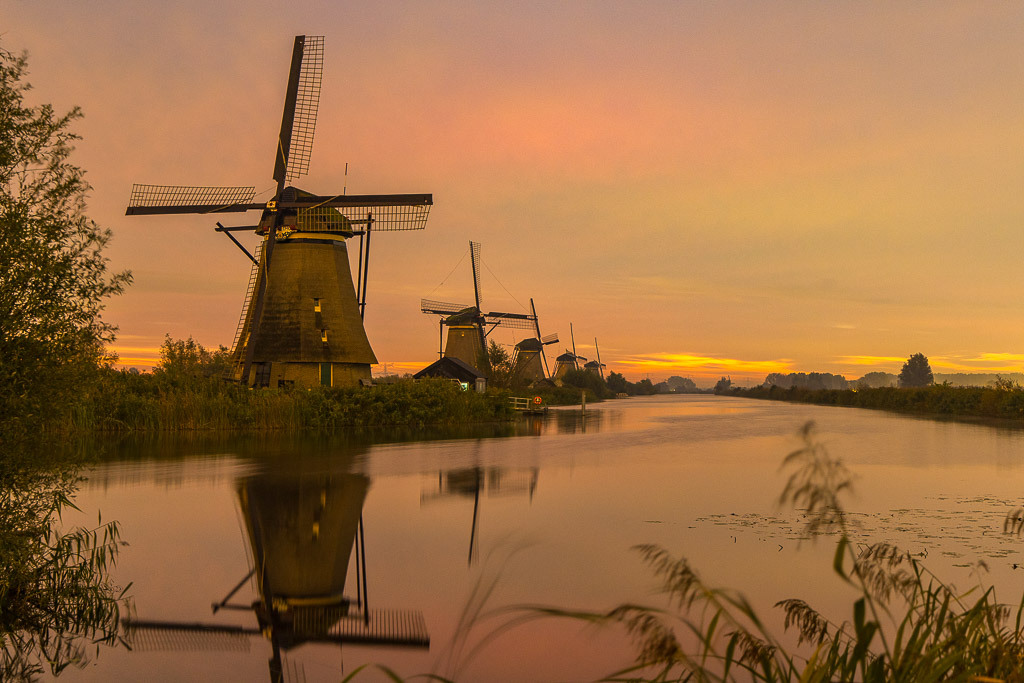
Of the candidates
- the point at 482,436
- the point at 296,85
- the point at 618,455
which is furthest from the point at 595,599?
the point at 296,85

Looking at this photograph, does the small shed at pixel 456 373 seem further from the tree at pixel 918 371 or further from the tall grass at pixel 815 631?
the tree at pixel 918 371

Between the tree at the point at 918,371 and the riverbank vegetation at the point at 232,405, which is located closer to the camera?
the riverbank vegetation at the point at 232,405

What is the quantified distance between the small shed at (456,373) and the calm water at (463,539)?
24971 mm

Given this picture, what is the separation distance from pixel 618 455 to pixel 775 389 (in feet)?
343

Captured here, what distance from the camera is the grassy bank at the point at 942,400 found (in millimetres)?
42328

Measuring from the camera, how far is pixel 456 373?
47.4 meters

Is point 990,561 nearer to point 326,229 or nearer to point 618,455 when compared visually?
point 618,455

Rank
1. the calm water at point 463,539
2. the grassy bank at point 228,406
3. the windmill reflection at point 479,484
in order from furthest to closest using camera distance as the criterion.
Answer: the grassy bank at point 228,406 → the windmill reflection at point 479,484 → the calm water at point 463,539

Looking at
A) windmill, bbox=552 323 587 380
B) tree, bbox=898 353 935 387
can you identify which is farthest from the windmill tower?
tree, bbox=898 353 935 387

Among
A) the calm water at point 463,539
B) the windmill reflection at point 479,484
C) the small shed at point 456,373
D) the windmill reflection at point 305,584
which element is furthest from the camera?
the small shed at point 456,373

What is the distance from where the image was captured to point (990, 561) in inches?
354

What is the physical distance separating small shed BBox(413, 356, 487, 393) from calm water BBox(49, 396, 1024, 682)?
24971 mm

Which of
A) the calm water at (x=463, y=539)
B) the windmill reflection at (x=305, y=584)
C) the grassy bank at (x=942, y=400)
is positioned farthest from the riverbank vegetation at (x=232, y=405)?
the grassy bank at (x=942, y=400)

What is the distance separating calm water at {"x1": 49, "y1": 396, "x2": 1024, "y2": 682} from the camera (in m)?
6.30
